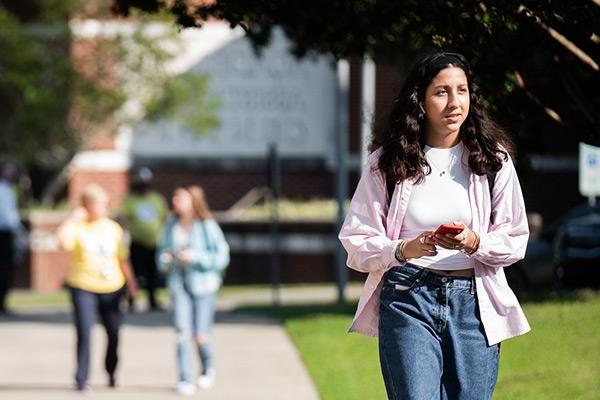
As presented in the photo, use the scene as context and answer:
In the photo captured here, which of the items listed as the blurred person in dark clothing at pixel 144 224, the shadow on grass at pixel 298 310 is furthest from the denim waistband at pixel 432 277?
the blurred person in dark clothing at pixel 144 224

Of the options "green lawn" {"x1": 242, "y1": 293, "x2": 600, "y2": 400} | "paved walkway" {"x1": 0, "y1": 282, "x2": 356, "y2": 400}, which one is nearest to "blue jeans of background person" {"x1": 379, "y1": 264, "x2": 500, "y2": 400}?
"green lawn" {"x1": 242, "y1": 293, "x2": 600, "y2": 400}

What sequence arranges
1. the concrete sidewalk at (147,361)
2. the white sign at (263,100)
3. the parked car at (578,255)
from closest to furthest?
1. the concrete sidewalk at (147,361)
2. the parked car at (578,255)
3. the white sign at (263,100)

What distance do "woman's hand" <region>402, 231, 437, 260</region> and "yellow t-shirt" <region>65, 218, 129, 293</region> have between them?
6.94 metres

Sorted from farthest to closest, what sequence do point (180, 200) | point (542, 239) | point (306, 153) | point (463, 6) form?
1. point (306, 153)
2. point (542, 239)
3. point (180, 200)
4. point (463, 6)

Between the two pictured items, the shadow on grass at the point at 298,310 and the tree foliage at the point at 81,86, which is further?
the tree foliage at the point at 81,86

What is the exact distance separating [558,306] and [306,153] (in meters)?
15.5

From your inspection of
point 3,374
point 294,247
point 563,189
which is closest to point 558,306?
point 3,374

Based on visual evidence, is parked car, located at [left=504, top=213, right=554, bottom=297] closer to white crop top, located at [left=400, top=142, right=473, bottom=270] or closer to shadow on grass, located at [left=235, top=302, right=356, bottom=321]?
shadow on grass, located at [left=235, top=302, right=356, bottom=321]

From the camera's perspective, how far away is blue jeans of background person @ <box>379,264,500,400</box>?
559 cm

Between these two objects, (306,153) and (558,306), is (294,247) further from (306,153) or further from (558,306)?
(558,306)

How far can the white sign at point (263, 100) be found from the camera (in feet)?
103

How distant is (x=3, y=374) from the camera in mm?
13477

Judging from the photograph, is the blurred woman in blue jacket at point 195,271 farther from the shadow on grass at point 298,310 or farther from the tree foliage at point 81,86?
the tree foliage at point 81,86

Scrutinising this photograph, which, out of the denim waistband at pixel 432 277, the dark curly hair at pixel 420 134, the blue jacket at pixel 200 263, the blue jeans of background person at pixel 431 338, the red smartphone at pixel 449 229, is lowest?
the blue jacket at pixel 200 263
